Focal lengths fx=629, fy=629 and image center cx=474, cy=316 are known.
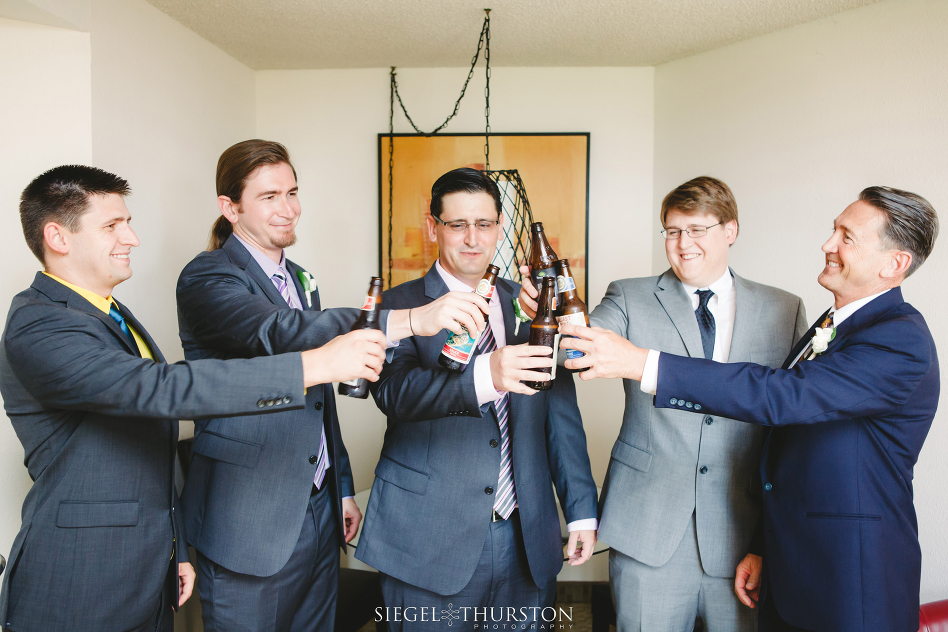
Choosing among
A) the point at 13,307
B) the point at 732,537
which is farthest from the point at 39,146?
the point at 732,537

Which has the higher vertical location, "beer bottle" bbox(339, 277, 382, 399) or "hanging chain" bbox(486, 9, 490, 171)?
"hanging chain" bbox(486, 9, 490, 171)

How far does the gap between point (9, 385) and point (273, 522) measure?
807mm

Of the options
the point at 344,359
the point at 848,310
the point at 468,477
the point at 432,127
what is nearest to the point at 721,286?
the point at 848,310

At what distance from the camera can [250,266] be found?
206 cm

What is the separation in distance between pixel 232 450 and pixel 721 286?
167 cm

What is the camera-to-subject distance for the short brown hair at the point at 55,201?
5.63 feet

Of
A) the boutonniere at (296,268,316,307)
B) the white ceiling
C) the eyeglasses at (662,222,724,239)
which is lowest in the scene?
the boutonniere at (296,268,316,307)

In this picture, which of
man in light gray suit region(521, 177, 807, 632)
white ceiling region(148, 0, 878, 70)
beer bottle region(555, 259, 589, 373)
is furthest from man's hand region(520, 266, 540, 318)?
white ceiling region(148, 0, 878, 70)

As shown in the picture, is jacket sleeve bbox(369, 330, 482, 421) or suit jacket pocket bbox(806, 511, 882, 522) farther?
jacket sleeve bbox(369, 330, 482, 421)

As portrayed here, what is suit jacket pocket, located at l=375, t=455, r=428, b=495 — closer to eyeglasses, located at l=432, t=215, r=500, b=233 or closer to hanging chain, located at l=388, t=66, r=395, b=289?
eyeglasses, located at l=432, t=215, r=500, b=233

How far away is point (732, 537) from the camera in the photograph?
195 centimetres

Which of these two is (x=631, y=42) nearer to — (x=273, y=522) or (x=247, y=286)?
(x=247, y=286)

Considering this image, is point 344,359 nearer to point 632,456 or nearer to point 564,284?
point 564,284

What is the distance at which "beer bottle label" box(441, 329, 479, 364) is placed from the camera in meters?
1.76
